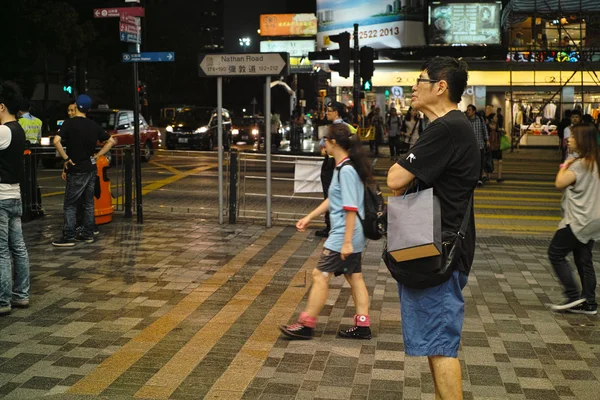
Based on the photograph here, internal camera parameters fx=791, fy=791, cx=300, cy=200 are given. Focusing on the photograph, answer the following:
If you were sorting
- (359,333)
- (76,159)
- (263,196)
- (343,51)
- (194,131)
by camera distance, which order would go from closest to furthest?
1. (359,333)
2. (76,159)
3. (263,196)
4. (343,51)
5. (194,131)

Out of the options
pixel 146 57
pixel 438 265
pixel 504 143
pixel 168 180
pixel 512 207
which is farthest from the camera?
pixel 504 143

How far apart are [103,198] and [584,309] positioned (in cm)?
707

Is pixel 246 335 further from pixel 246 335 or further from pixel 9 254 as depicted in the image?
pixel 9 254

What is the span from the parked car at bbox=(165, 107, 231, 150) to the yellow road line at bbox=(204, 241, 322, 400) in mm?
22424

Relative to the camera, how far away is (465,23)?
36.8 meters

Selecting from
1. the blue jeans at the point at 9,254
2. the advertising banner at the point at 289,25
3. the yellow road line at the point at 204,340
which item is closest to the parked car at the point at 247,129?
the advertising banner at the point at 289,25

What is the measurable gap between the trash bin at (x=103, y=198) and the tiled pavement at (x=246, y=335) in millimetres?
1797

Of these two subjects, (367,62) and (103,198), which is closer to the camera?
(103,198)

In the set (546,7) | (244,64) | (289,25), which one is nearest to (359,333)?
(244,64)

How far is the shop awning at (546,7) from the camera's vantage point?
21.2 m

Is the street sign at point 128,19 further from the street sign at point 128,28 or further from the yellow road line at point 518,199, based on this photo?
the yellow road line at point 518,199

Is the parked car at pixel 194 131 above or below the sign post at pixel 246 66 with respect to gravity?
below

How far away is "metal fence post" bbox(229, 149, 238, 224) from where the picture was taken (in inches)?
454

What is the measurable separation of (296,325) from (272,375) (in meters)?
0.88
